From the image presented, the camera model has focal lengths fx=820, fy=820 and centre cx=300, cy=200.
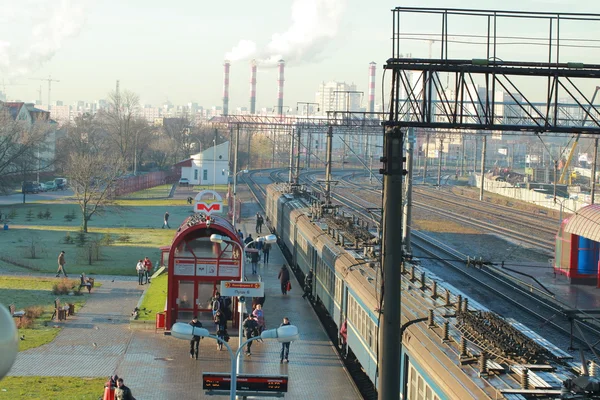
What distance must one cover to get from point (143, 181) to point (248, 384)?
6712 cm

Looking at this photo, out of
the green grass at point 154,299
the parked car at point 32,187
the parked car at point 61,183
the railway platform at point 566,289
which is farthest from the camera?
the parked car at point 61,183

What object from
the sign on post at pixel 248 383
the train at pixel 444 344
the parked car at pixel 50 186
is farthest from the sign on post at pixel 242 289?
the parked car at pixel 50 186

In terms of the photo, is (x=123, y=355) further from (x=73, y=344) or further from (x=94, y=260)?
(x=94, y=260)

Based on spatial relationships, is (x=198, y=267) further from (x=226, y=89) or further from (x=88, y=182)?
(x=226, y=89)

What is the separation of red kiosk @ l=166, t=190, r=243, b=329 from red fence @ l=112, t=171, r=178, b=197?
4181cm

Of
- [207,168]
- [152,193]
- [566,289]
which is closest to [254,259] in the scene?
[566,289]

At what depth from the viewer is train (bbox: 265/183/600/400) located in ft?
31.4

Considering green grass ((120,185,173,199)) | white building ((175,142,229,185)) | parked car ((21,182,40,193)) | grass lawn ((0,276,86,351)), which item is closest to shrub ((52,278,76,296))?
grass lawn ((0,276,86,351))

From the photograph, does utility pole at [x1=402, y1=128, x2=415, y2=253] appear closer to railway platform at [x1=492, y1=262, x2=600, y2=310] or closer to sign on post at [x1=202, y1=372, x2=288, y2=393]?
railway platform at [x1=492, y1=262, x2=600, y2=310]

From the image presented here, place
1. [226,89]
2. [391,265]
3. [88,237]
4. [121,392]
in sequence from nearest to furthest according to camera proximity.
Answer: [391,265] → [121,392] → [88,237] → [226,89]

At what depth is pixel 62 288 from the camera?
28.1m

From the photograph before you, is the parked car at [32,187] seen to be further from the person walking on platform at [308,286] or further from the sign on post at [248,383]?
the sign on post at [248,383]

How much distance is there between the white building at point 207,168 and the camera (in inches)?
3127

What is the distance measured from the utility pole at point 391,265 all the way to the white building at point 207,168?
68.6m
